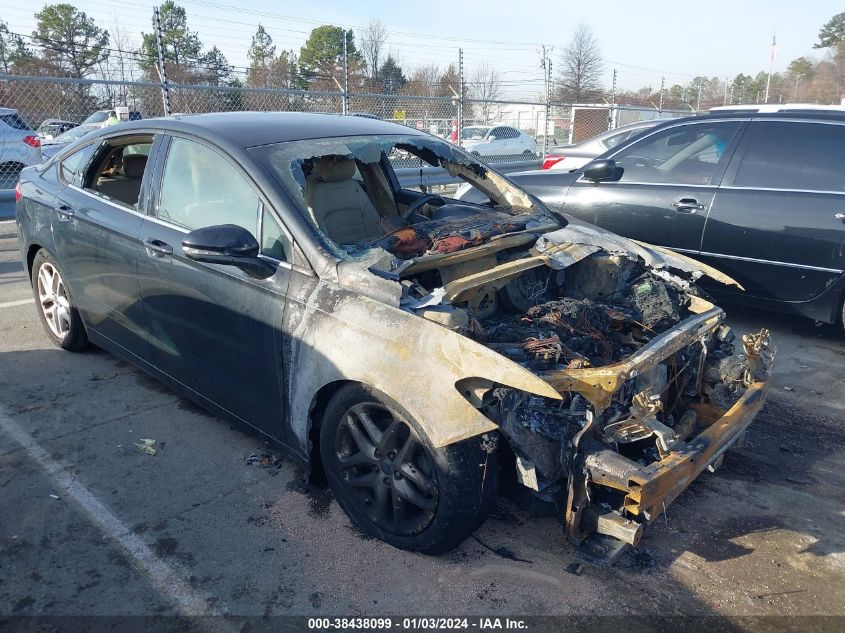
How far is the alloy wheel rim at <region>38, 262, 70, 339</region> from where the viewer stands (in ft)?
15.1

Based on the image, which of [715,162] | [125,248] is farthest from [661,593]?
[715,162]

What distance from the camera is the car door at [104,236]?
3730mm

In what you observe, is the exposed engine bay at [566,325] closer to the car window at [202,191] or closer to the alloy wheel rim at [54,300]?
the car window at [202,191]

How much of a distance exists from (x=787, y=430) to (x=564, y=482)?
2.12 m

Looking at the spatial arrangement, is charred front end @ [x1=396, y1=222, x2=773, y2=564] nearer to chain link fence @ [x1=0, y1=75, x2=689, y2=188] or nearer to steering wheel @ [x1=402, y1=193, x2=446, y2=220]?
steering wheel @ [x1=402, y1=193, x2=446, y2=220]

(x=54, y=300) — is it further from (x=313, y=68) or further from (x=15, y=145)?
(x=313, y=68)

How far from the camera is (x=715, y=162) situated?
5367 mm

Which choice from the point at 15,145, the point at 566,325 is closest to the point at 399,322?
the point at 566,325

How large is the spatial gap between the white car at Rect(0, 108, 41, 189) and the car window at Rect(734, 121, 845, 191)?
11.0 metres

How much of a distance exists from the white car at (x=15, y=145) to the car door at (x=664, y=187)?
9.77 metres

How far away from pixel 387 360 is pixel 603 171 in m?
3.90

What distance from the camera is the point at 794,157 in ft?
16.4

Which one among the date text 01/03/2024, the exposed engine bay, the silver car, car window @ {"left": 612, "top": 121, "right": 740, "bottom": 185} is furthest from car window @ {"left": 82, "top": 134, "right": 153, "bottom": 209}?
the silver car

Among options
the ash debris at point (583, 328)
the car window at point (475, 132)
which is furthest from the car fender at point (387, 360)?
the car window at point (475, 132)
